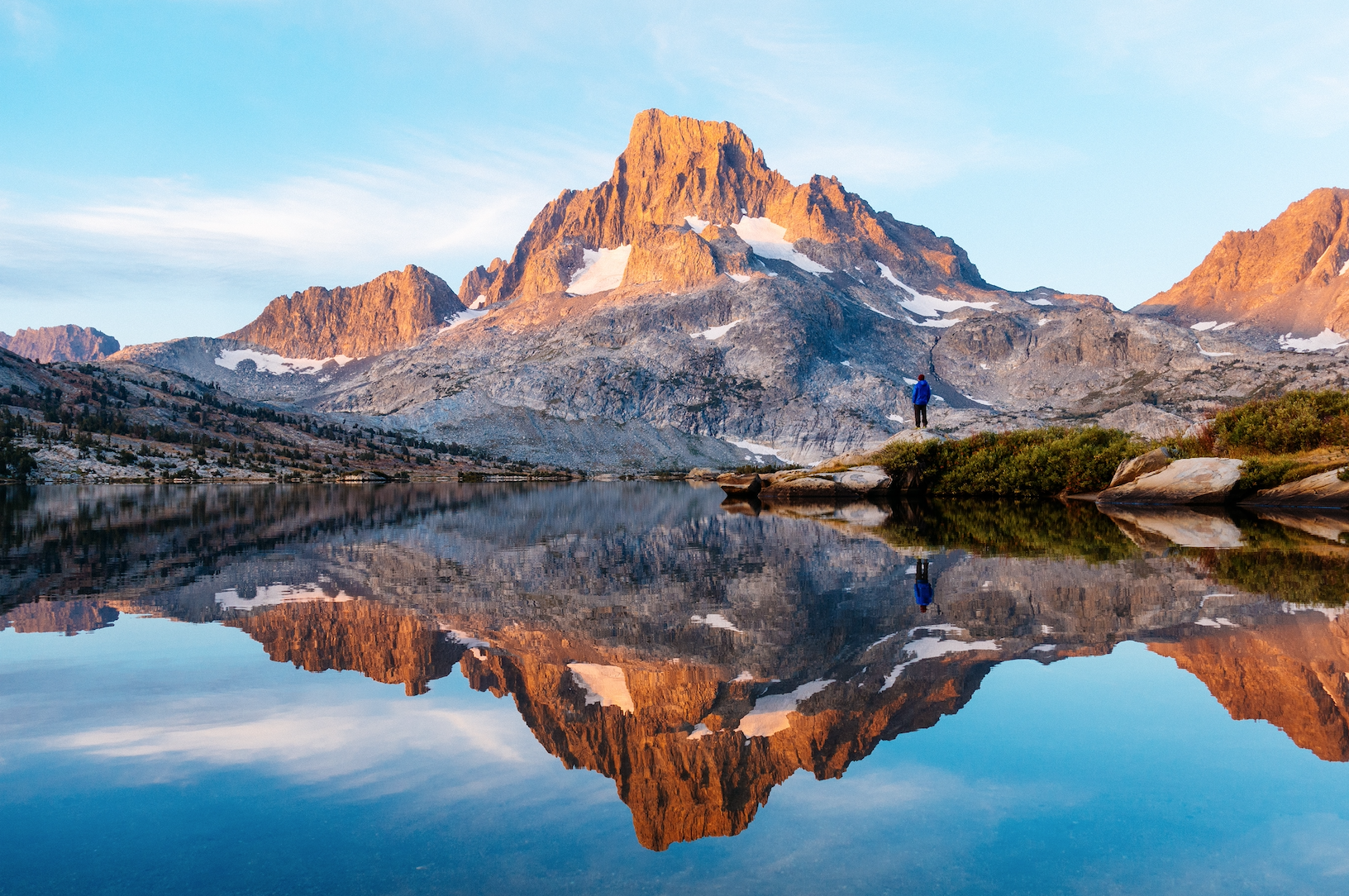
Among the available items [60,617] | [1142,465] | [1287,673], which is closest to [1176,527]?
[1142,465]

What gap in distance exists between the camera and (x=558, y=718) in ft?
28.8

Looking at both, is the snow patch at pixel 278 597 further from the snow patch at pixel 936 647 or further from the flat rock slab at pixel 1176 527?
the flat rock slab at pixel 1176 527

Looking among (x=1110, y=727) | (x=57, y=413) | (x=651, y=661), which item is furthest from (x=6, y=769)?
(x=57, y=413)

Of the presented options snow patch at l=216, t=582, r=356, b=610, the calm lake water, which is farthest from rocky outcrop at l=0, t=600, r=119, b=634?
snow patch at l=216, t=582, r=356, b=610

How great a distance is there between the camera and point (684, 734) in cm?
832

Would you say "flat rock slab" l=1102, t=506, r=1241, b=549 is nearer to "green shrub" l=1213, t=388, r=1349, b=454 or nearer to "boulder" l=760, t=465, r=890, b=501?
"green shrub" l=1213, t=388, r=1349, b=454

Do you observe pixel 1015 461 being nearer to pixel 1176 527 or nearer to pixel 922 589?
pixel 1176 527

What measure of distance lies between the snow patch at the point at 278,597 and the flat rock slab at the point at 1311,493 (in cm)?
4293

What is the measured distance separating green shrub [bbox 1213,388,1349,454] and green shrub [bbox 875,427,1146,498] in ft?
16.1

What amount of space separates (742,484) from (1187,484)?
3102 cm

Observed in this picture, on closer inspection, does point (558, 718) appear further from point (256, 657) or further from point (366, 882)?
point (256, 657)

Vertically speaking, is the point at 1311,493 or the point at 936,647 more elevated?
the point at 1311,493

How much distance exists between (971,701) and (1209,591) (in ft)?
30.1

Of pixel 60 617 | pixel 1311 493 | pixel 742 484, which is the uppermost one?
pixel 1311 493
